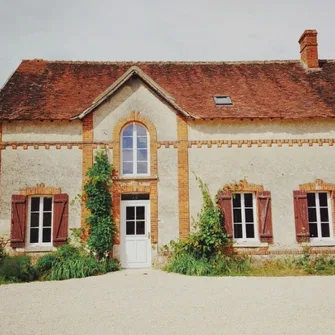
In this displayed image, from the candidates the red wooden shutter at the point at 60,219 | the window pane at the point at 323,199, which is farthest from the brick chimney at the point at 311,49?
the red wooden shutter at the point at 60,219

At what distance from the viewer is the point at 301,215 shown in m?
12.6

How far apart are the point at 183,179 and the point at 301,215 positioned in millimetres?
4112

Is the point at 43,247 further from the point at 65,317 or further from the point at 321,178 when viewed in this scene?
the point at 321,178

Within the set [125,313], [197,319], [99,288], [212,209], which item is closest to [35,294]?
[99,288]

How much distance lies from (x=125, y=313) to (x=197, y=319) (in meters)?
1.40

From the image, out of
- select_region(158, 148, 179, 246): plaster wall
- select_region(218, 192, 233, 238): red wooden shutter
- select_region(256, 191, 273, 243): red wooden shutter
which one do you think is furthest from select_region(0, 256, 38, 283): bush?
select_region(256, 191, 273, 243): red wooden shutter

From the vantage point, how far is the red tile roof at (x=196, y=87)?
13211mm

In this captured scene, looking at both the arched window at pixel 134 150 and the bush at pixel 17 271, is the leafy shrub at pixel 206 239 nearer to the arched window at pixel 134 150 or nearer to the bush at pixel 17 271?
the arched window at pixel 134 150

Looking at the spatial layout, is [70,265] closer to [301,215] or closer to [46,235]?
[46,235]

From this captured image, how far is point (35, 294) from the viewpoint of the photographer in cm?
884

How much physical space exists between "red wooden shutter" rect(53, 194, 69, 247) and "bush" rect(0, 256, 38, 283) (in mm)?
1369

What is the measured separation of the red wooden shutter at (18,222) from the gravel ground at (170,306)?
2322mm

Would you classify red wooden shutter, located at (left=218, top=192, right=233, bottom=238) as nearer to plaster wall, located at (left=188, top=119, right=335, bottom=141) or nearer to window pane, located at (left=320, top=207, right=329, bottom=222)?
plaster wall, located at (left=188, top=119, right=335, bottom=141)

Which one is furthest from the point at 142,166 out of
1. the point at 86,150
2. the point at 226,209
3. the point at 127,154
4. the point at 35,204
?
the point at 35,204
